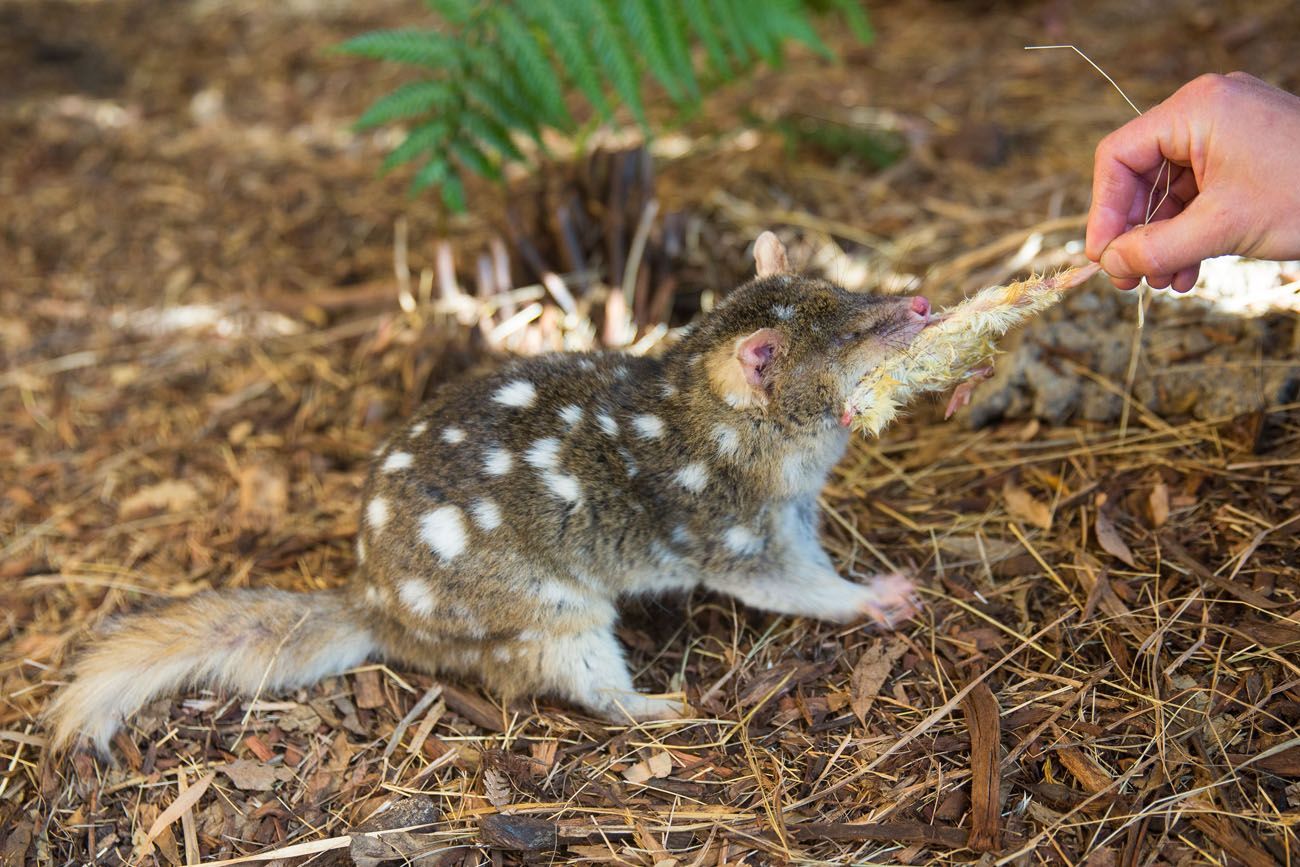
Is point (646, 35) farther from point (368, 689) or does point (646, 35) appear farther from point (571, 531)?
point (368, 689)

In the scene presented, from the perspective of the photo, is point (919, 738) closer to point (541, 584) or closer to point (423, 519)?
point (541, 584)

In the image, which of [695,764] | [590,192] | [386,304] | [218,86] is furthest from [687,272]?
[218,86]

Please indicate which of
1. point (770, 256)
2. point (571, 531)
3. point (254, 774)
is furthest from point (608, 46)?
point (254, 774)

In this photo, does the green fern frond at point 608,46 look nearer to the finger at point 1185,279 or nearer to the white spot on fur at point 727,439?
the white spot on fur at point 727,439

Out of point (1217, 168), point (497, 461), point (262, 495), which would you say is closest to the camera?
point (1217, 168)

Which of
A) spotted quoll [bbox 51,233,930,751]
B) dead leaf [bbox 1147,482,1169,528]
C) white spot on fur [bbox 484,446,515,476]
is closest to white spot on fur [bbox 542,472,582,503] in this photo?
spotted quoll [bbox 51,233,930,751]

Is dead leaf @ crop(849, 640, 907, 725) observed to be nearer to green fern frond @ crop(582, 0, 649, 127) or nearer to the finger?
the finger
